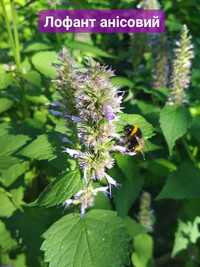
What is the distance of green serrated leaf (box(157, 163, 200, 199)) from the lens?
258cm

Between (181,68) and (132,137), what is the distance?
76 cm

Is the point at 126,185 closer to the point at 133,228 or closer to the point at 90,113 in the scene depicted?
the point at 133,228

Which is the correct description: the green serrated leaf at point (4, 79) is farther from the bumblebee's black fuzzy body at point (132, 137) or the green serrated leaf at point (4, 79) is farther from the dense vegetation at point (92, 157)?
the bumblebee's black fuzzy body at point (132, 137)

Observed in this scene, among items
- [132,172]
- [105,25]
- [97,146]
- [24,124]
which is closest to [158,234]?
[132,172]

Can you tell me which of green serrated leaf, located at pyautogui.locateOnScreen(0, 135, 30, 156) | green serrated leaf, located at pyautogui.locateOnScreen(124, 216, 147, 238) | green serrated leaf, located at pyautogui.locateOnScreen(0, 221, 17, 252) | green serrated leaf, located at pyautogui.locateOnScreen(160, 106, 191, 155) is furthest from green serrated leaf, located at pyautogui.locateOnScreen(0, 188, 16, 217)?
green serrated leaf, located at pyautogui.locateOnScreen(160, 106, 191, 155)

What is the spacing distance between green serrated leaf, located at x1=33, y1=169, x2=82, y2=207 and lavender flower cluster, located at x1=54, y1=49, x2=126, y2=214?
0.11ft

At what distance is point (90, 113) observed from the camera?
5.62 ft

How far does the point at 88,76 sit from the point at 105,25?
9.27 feet

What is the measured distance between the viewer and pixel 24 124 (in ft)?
8.82

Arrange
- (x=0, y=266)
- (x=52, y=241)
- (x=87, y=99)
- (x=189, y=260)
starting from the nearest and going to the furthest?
(x=87, y=99)
(x=52, y=241)
(x=0, y=266)
(x=189, y=260)

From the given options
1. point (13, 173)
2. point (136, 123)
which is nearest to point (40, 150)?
point (136, 123)

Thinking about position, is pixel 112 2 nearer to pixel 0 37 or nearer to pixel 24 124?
pixel 0 37

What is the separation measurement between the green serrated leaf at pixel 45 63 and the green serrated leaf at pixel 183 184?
0.84 metres

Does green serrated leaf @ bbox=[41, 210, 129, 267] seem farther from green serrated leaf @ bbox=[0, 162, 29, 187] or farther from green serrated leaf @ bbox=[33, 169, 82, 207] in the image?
green serrated leaf @ bbox=[0, 162, 29, 187]
